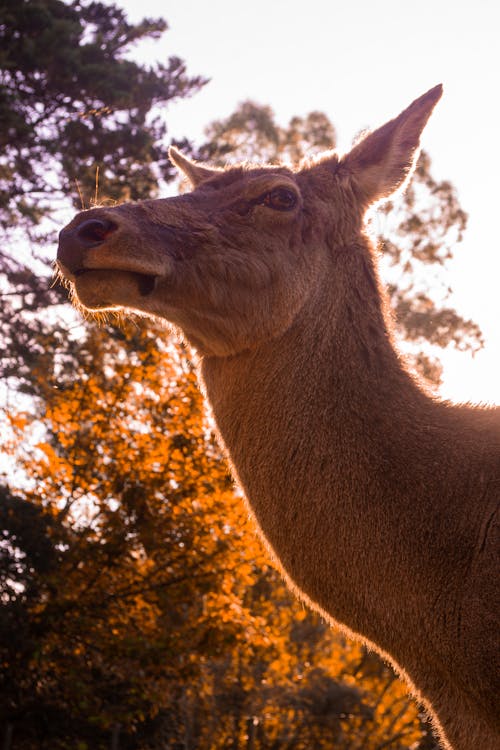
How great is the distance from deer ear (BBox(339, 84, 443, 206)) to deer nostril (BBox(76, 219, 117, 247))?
1434mm

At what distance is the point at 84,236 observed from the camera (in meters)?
3.65

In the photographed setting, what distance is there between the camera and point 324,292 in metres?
4.18

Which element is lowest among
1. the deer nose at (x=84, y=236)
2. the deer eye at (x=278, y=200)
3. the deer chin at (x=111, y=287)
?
the deer chin at (x=111, y=287)

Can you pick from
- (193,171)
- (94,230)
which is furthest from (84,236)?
(193,171)

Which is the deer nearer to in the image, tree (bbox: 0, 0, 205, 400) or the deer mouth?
the deer mouth

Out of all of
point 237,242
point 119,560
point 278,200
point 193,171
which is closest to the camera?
point 237,242

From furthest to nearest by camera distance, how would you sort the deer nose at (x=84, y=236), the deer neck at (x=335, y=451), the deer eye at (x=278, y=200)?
A: the deer eye at (x=278, y=200)
the deer nose at (x=84, y=236)
the deer neck at (x=335, y=451)

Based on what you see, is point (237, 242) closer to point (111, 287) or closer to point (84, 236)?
point (111, 287)

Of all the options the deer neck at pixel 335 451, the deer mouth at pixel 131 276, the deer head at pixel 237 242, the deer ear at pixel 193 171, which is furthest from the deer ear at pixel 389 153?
the deer mouth at pixel 131 276

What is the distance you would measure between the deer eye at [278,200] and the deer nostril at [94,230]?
0.90m

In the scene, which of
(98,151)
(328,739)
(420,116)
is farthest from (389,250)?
(420,116)

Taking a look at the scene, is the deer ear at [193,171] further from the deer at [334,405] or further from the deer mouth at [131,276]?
the deer mouth at [131,276]

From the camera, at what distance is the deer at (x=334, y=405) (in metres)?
3.33

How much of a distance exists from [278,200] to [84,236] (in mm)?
1073
